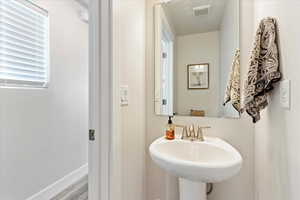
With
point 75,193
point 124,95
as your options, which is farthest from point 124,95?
point 75,193

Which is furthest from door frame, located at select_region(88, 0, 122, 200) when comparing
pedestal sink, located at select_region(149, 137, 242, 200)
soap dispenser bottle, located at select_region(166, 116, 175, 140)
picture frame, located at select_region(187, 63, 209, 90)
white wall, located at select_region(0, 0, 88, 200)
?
white wall, located at select_region(0, 0, 88, 200)

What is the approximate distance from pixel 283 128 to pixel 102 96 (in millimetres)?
924

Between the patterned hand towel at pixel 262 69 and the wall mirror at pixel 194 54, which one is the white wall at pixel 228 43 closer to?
the wall mirror at pixel 194 54

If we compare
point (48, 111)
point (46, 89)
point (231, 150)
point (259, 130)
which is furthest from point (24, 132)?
point (259, 130)

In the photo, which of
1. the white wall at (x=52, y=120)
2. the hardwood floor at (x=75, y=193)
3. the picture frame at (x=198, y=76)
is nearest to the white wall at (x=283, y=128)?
the picture frame at (x=198, y=76)

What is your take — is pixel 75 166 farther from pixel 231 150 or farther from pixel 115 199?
pixel 231 150

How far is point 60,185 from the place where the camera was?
86.0 inches

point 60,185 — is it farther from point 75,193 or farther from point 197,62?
point 197,62

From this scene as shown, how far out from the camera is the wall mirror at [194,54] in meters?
1.43

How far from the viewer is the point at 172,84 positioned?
5.25ft

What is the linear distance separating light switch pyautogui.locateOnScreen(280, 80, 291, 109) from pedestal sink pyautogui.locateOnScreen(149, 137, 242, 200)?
0.34m

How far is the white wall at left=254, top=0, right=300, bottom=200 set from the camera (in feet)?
2.36

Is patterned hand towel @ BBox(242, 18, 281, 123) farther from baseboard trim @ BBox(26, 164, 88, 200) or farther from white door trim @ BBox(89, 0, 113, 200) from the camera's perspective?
baseboard trim @ BBox(26, 164, 88, 200)

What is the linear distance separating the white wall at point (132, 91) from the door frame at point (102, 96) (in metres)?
0.07
